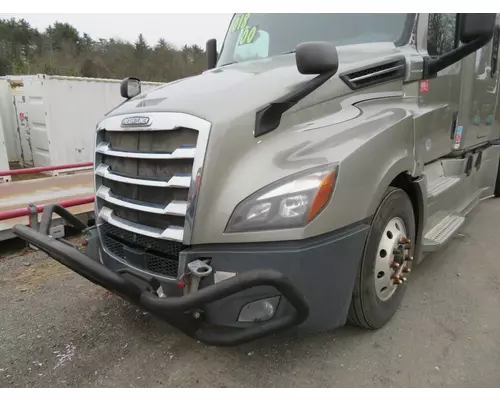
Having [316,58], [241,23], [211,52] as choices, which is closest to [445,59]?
[316,58]

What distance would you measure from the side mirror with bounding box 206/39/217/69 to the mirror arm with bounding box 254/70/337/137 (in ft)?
7.79

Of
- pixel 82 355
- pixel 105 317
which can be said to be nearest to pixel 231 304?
pixel 82 355

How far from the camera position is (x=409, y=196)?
3086 millimetres

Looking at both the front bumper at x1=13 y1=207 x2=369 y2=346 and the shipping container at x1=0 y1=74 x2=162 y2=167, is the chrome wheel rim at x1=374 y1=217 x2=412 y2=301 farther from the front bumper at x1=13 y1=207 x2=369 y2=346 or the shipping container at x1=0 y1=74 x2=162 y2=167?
the shipping container at x1=0 y1=74 x2=162 y2=167

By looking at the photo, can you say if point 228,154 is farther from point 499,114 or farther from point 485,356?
point 499,114

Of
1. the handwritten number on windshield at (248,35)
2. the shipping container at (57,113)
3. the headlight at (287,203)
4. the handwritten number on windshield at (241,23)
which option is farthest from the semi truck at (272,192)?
Result: the shipping container at (57,113)

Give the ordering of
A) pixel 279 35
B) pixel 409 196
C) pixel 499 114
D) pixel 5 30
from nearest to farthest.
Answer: pixel 409 196 < pixel 279 35 < pixel 499 114 < pixel 5 30

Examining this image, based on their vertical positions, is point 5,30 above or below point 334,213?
above

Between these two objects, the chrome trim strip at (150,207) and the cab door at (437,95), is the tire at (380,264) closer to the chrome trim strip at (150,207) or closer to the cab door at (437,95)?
the cab door at (437,95)

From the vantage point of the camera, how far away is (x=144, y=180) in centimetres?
246

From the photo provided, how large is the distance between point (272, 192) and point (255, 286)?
487mm

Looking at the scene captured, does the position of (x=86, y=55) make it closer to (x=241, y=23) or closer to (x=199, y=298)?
(x=241, y=23)

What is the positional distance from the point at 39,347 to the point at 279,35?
3059mm

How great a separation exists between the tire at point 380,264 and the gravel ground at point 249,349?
0.18 m
